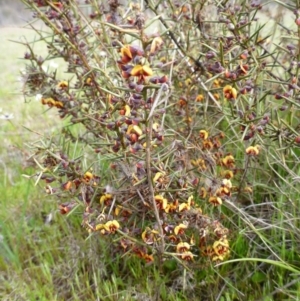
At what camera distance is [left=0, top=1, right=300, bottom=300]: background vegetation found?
142cm

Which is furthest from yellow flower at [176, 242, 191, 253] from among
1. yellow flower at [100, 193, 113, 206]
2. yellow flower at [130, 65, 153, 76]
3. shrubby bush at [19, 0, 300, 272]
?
yellow flower at [130, 65, 153, 76]

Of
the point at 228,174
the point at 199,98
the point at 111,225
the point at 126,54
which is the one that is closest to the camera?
the point at 126,54

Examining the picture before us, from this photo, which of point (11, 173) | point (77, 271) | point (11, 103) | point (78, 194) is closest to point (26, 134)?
point (11, 173)

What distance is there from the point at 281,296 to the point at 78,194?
684 mm

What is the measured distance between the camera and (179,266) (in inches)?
59.9

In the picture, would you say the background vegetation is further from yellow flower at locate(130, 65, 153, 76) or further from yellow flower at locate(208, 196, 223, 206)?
yellow flower at locate(130, 65, 153, 76)

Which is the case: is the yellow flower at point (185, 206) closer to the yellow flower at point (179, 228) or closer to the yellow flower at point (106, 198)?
the yellow flower at point (179, 228)

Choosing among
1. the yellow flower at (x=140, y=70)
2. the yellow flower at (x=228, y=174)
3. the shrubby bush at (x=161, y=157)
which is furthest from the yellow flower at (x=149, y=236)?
the yellow flower at (x=140, y=70)

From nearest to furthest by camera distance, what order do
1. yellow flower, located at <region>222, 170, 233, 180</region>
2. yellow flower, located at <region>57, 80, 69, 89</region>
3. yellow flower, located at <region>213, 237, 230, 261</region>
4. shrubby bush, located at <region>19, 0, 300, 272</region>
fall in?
shrubby bush, located at <region>19, 0, 300, 272</region>
yellow flower, located at <region>213, 237, 230, 261</region>
yellow flower, located at <region>222, 170, 233, 180</region>
yellow flower, located at <region>57, 80, 69, 89</region>

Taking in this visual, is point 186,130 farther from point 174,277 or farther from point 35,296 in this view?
point 35,296

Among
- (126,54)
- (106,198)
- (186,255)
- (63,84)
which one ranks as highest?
(126,54)

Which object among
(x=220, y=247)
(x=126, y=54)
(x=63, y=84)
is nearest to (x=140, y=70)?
(x=126, y=54)

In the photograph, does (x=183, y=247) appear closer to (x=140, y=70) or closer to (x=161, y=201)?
(x=161, y=201)

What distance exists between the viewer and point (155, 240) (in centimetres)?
129
